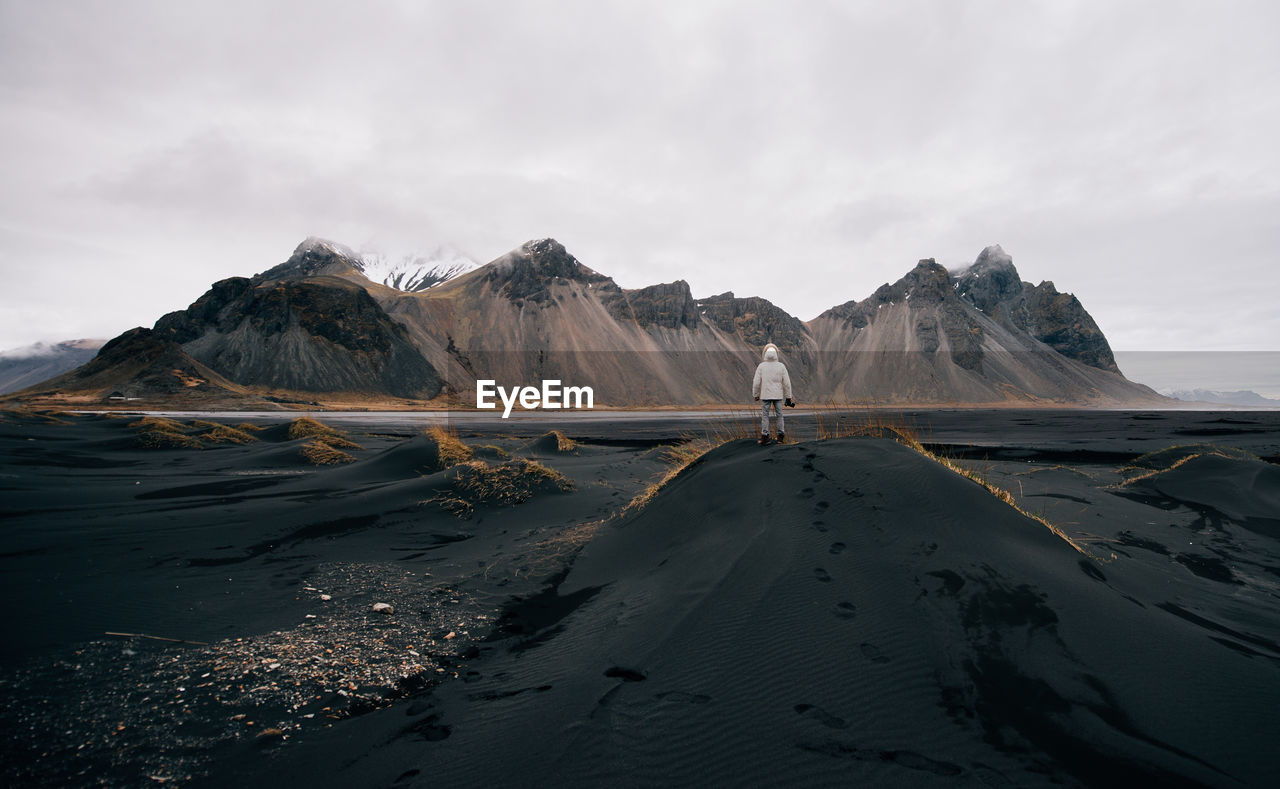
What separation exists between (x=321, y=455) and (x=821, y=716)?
16.5 m

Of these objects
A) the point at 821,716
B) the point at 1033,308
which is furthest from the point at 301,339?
the point at 1033,308

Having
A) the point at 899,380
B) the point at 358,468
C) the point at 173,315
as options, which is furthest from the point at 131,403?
the point at 899,380

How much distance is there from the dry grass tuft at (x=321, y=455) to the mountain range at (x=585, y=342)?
218ft

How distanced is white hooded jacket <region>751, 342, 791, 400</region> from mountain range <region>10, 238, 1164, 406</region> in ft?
261

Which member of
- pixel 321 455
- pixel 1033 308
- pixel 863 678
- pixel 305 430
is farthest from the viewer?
pixel 1033 308

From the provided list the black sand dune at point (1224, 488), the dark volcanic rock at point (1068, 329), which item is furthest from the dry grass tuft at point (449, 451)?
the dark volcanic rock at point (1068, 329)

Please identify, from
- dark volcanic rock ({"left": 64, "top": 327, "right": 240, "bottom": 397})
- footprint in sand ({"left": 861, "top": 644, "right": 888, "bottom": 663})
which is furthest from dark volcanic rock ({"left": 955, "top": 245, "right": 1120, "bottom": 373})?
dark volcanic rock ({"left": 64, "top": 327, "right": 240, "bottom": 397})

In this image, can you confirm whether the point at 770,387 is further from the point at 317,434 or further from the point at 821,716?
the point at 317,434

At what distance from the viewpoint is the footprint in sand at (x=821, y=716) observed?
261 centimetres

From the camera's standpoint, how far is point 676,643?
11.5ft

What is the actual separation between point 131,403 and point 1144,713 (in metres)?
86.8

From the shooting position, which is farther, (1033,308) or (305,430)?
(1033,308)

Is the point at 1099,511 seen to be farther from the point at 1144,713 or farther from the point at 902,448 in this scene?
the point at 1144,713

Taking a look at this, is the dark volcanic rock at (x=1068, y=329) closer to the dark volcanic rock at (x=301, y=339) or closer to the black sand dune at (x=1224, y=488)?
the dark volcanic rock at (x=301, y=339)
